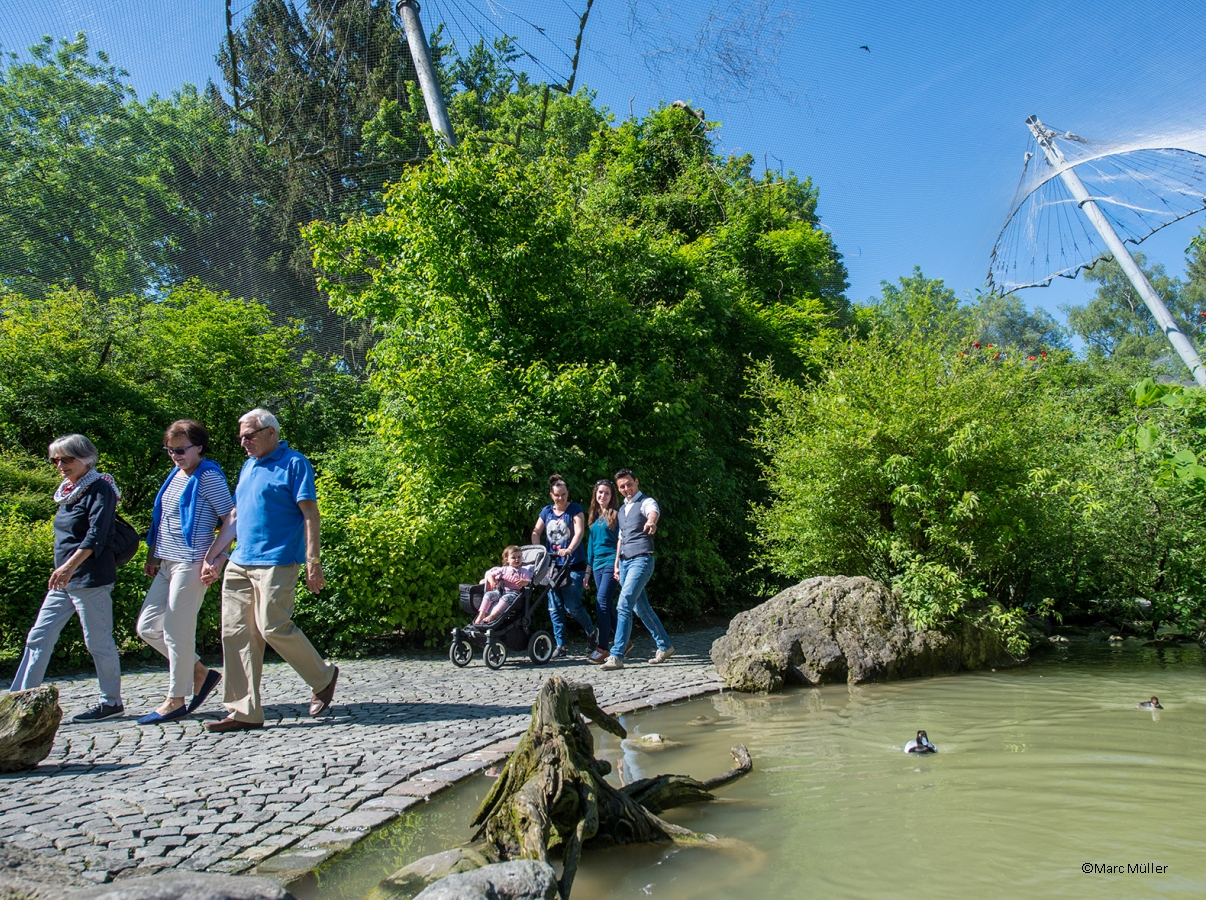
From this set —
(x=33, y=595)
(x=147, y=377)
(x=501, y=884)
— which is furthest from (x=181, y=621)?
(x=147, y=377)

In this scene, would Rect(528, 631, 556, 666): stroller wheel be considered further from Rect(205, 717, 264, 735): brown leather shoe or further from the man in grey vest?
Rect(205, 717, 264, 735): brown leather shoe

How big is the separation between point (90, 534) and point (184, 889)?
4.54 m

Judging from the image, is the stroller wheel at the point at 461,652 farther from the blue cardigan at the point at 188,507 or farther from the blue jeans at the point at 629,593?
the blue cardigan at the point at 188,507

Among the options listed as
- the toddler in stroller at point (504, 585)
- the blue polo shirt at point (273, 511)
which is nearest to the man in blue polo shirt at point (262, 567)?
the blue polo shirt at point (273, 511)

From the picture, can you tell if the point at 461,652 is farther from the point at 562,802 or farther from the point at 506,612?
the point at 562,802

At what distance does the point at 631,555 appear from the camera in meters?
9.00

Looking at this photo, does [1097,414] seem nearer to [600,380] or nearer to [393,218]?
[600,380]

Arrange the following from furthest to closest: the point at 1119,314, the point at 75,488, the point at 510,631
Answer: the point at 1119,314 → the point at 510,631 → the point at 75,488

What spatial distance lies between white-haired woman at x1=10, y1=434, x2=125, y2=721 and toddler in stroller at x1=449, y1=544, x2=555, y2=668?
3535 millimetres

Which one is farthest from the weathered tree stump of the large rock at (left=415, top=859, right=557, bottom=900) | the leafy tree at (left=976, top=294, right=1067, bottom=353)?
the leafy tree at (left=976, top=294, right=1067, bottom=353)

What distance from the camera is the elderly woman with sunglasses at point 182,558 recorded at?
6141mm

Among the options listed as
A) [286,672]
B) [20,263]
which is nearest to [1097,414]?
[286,672]

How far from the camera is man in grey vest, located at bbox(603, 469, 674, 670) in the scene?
29.1ft

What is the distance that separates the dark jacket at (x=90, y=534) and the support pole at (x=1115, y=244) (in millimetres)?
13046
